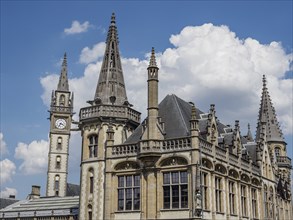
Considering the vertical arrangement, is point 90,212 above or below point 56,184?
below

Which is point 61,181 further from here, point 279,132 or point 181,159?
point 181,159

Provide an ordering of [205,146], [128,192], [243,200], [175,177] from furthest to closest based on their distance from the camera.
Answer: [243,200] < [128,192] < [205,146] < [175,177]

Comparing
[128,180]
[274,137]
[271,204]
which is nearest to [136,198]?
[128,180]

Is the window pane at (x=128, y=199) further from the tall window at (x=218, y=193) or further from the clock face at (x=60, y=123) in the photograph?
the clock face at (x=60, y=123)

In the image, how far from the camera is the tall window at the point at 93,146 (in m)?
44.1

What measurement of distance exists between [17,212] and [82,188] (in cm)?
2391

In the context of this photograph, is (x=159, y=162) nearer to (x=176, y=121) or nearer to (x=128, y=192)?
(x=128, y=192)

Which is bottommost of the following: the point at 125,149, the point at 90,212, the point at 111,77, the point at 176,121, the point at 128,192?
the point at 90,212

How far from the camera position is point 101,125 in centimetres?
4409

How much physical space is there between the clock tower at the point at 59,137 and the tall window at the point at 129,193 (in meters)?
39.6

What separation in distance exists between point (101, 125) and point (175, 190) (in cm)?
1048

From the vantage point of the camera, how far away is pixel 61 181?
7906 cm

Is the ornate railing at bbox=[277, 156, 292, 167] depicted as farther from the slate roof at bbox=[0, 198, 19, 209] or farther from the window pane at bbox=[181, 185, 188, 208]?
the slate roof at bbox=[0, 198, 19, 209]

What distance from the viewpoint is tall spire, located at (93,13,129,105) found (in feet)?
152
